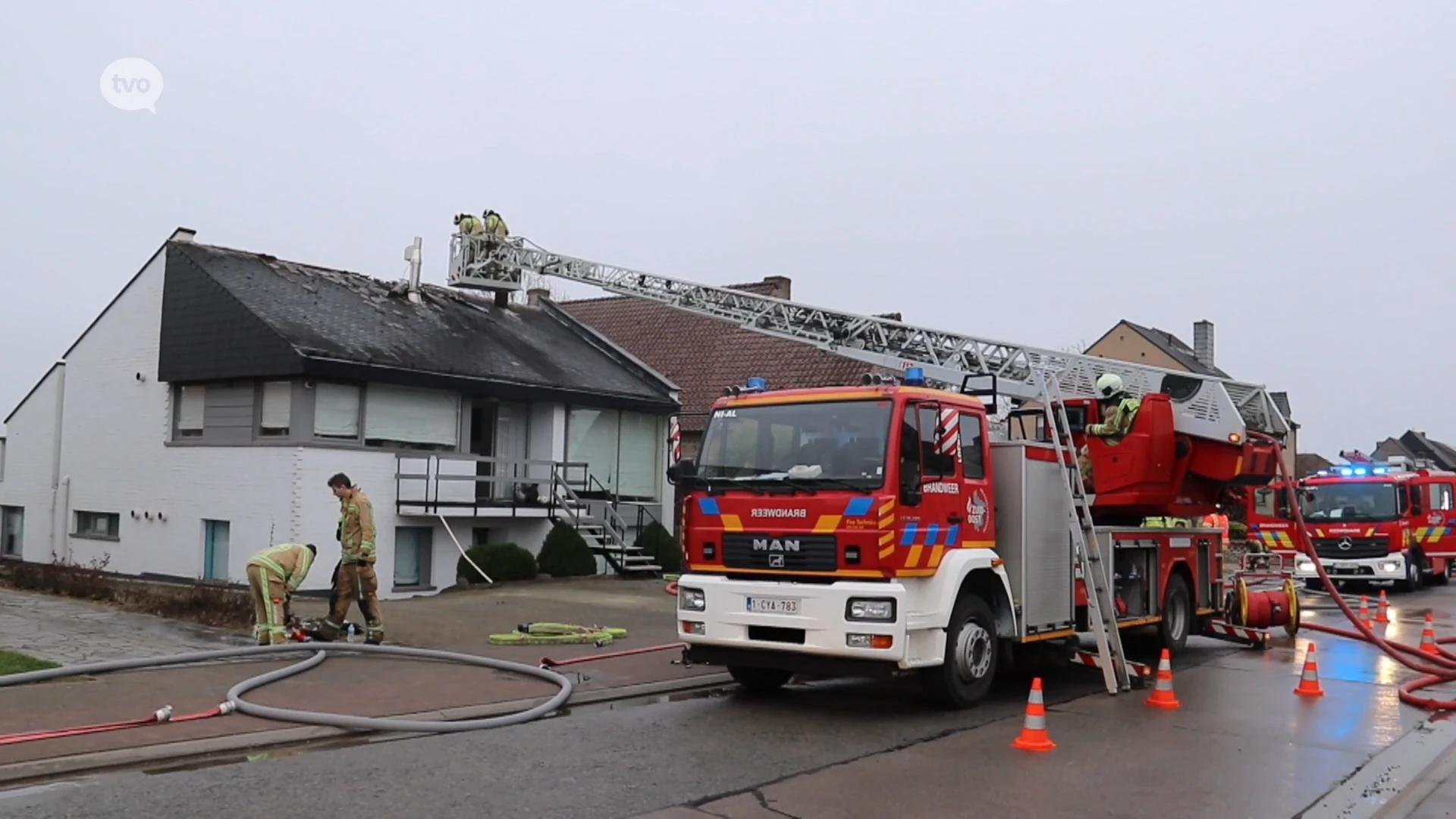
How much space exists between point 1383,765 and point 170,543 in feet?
57.8

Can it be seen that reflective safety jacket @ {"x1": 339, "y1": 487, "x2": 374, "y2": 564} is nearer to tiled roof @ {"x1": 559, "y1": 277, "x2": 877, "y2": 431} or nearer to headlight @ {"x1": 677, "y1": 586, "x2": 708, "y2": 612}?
headlight @ {"x1": 677, "y1": 586, "x2": 708, "y2": 612}

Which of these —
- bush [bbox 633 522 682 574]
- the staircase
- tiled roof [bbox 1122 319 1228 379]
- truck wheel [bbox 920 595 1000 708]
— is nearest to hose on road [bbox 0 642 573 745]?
truck wheel [bbox 920 595 1000 708]

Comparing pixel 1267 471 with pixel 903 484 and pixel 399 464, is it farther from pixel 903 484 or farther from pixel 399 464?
pixel 399 464

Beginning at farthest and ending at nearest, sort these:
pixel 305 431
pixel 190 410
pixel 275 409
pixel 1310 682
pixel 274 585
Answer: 1. pixel 190 410
2. pixel 275 409
3. pixel 305 431
4. pixel 274 585
5. pixel 1310 682

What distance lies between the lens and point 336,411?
703 inches

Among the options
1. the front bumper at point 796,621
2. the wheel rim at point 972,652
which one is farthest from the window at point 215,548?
the wheel rim at point 972,652

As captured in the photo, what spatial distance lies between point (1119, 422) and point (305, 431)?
11.7 metres

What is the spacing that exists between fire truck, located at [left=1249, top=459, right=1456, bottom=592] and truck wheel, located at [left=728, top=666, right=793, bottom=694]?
17314 millimetres

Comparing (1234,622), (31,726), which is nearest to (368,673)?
(31,726)

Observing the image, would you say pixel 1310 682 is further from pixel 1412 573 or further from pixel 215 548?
pixel 1412 573

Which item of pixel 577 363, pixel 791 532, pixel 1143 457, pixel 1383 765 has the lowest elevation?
pixel 1383 765

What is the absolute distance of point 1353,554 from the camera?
25.5m

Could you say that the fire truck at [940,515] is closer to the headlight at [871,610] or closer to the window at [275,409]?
the headlight at [871,610]

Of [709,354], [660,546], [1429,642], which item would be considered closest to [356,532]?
[660,546]
